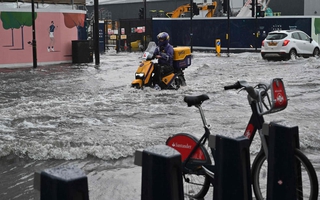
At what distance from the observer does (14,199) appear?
18.3ft

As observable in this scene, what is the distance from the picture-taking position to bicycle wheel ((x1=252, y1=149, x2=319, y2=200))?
14.1 feet

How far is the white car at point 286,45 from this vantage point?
26.2 meters

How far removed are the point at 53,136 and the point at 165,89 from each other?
6387 millimetres

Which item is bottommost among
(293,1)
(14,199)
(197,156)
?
(14,199)

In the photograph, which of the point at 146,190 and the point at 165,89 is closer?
the point at 146,190

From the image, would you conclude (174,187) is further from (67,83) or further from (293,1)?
(293,1)

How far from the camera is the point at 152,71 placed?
14.5 meters

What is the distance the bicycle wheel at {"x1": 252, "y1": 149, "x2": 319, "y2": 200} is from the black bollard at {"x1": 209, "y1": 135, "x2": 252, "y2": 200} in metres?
0.69

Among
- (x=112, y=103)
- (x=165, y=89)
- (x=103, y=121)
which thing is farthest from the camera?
(x=165, y=89)

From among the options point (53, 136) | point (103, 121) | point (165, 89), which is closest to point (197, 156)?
point (53, 136)

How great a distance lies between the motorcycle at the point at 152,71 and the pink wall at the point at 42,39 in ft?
38.9

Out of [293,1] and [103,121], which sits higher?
[293,1]

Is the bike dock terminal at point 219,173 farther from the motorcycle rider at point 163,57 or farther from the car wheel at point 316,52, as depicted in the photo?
the car wheel at point 316,52

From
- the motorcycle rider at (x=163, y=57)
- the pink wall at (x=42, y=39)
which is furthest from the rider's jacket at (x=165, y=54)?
the pink wall at (x=42, y=39)
